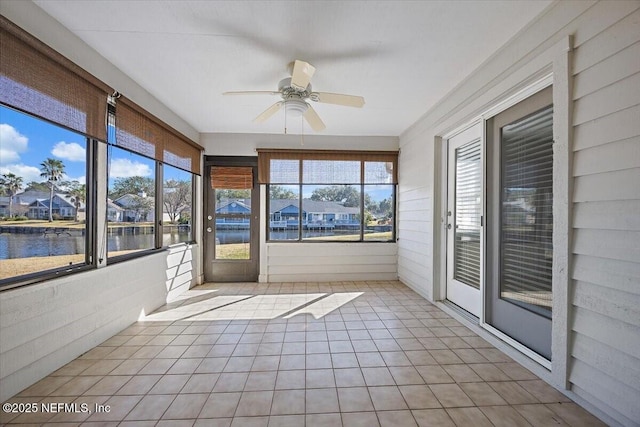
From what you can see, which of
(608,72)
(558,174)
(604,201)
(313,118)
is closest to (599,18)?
(608,72)

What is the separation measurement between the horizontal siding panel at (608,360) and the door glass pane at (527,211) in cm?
40

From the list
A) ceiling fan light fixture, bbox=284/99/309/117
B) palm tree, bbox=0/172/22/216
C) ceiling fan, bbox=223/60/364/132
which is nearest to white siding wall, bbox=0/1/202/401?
palm tree, bbox=0/172/22/216

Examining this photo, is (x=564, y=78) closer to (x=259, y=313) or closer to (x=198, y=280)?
(x=259, y=313)

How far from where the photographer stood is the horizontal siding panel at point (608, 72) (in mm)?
1440

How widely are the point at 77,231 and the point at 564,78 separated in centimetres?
363

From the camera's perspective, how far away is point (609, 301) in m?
1.55

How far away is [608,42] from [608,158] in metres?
0.61

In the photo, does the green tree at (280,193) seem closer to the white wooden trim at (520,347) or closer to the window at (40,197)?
the window at (40,197)

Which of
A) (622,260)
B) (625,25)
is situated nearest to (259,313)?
(622,260)

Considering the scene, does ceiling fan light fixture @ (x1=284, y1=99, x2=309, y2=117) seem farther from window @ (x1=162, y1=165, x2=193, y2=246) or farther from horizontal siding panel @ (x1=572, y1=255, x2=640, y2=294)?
horizontal siding panel @ (x1=572, y1=255, x2=640, y2=294)

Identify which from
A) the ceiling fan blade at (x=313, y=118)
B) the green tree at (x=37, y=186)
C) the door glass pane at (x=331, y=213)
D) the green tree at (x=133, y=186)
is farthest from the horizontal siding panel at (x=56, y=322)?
the door glass pane at (x=331, y=213)

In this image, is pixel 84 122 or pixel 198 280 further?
pixel 198 280

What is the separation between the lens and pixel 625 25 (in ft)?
4.83

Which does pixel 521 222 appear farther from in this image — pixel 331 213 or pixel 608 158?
pixel 331 213
